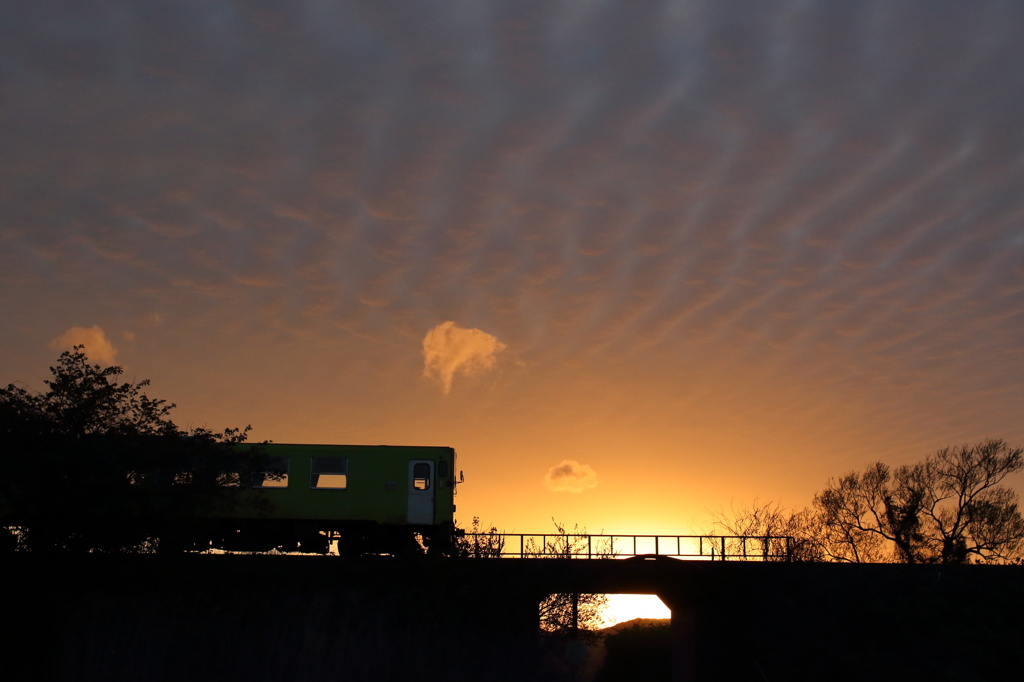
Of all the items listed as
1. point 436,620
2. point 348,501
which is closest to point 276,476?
point 348,501

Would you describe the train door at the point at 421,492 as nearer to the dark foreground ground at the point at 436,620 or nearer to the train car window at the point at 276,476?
the dark foreground ground at the point at 436,620

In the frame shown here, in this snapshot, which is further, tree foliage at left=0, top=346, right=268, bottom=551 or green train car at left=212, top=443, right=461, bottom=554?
green train car at left=212, top=443, right=461, bottom=554

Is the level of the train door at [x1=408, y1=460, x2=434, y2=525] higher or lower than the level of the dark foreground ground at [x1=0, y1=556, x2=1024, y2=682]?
higher

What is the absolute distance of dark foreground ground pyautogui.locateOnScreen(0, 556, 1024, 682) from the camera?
1859cm

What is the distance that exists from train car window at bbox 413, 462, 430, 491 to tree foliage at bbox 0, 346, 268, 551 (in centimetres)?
673

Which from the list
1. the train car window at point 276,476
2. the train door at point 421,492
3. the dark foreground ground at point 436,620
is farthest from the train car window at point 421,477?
the train car window at point 276,476

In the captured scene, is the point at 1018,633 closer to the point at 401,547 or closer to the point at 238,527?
the point at 401,547

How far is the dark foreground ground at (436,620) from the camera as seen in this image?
61.0 ft

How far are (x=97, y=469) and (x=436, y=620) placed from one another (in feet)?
29.3

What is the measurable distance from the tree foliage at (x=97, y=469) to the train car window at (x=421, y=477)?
673cm

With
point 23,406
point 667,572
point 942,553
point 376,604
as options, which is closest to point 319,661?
point 376,604

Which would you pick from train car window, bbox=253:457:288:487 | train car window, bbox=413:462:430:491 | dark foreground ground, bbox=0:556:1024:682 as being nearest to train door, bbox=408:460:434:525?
train car window, bbox=413:462:430:491

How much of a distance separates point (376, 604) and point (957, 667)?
16.0 meters

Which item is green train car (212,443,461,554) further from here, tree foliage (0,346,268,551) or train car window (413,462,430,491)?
tree foliage (0,346,268,551)
